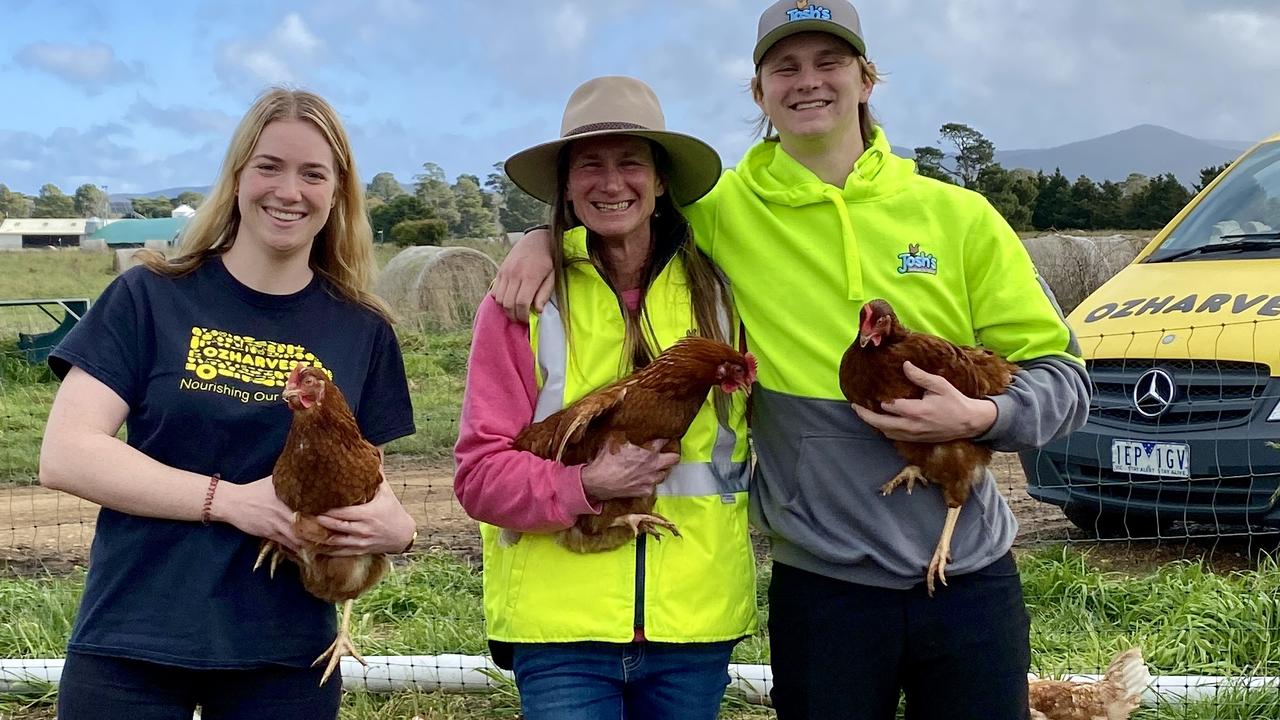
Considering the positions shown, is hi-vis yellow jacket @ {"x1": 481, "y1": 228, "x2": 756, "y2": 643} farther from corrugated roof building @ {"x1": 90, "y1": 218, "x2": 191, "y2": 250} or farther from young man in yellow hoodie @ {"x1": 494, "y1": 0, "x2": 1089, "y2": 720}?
corrugated roof building @ {"x1": 90, "y1": 218, "x2": 191, "y2": 250}

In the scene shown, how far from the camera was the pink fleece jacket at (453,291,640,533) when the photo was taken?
2.31 meters

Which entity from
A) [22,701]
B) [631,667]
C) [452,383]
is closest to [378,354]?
[631,667]

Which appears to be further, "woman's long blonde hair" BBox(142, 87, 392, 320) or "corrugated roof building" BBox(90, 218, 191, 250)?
"corrugated roof building" BBox(90, 218, 191, 250)

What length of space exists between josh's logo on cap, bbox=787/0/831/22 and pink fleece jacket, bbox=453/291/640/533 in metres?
0.95

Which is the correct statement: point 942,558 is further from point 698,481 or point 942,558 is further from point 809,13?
point 809,13

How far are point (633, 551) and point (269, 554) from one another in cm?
83

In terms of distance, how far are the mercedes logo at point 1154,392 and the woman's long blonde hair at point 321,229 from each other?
4398 millimetres

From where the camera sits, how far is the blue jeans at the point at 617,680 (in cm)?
238

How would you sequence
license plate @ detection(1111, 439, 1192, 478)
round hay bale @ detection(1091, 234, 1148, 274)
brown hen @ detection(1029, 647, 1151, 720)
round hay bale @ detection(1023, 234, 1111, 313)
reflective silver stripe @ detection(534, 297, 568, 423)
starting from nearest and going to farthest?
reflective silver stripe @ detection(534, 297, 568, 423), brown hen @ detection(1029, 647, 1151, 720), license plate @ detection(1111, 439, 1192, 478), round hay bale @ detection(1023, 234, 1111, 313), round hay bale @ detection(1091, 234, 1148, 274)

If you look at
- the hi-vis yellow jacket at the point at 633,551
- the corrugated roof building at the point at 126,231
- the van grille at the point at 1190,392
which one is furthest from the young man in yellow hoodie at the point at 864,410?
the corrugated roof building at the point at 126,231

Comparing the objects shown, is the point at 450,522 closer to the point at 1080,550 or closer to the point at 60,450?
the point at 1080,550

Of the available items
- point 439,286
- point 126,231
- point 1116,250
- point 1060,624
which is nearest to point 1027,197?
point 1116,250

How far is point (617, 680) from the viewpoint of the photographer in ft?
7.92

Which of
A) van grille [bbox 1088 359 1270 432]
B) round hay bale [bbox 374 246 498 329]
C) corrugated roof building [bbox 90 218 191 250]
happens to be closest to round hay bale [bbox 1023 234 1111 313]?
round hay bale [bbox 374 246 498 329]
